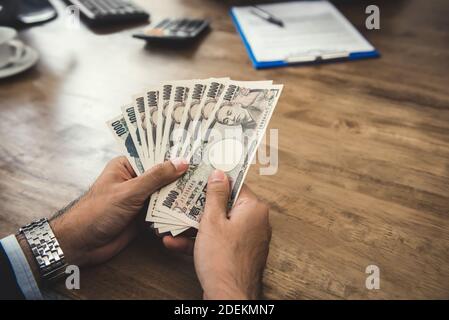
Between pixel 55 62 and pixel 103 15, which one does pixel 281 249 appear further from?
pixel 103 15

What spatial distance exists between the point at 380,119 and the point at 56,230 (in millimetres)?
779

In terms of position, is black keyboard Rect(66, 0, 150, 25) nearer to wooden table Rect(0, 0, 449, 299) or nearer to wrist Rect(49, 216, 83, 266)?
wooden table Rect(0, 0, 449, 299)

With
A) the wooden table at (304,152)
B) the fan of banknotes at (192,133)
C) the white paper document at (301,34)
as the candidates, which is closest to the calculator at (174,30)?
the wooden table at (304,152)

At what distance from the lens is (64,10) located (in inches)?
57.4

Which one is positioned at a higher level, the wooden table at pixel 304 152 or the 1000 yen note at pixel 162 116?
the 1000 yen note at pixel 162 116

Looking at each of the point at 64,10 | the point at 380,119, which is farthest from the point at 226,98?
the point at 64,10

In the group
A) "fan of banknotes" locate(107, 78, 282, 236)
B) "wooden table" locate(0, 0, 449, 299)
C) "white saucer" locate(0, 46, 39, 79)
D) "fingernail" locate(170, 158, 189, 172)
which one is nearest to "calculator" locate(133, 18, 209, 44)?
"wooden table" locate(0, 0, 449, 299)

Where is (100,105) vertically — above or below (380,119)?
above

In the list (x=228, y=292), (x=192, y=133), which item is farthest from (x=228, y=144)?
(x=228, y=292)

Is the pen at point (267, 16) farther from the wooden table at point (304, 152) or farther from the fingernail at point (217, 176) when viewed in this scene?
the fingernail at point (217, 176)

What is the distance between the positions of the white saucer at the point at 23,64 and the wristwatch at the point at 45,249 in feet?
2.00

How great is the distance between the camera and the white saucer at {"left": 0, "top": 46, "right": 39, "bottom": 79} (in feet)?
3.56

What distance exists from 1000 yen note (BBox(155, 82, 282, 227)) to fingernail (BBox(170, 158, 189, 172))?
2 centimetres

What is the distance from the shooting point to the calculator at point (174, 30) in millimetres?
1231
